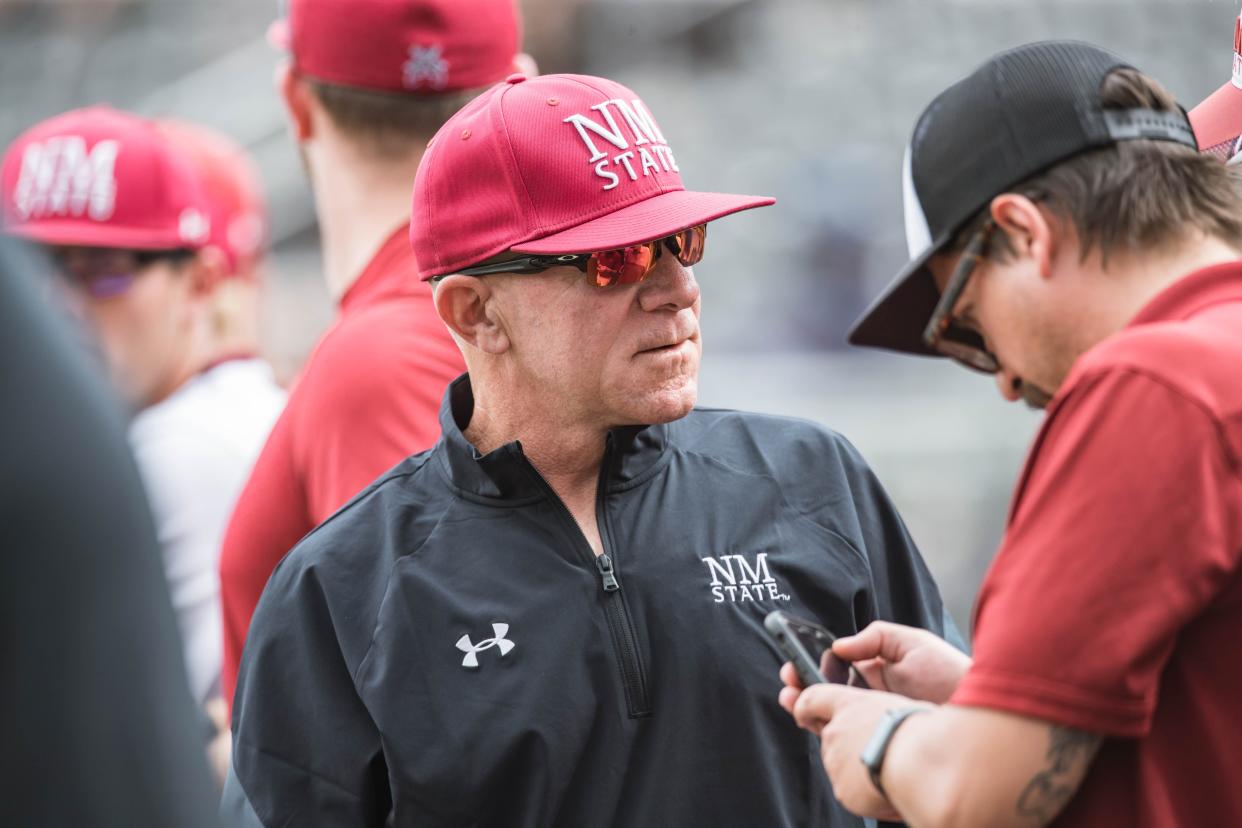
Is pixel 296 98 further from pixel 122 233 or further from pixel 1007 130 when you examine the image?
pixel 1007 130

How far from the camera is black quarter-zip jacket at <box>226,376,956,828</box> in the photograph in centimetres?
220

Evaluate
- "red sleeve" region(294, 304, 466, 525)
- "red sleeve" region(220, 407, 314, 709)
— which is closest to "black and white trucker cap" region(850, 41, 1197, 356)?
"red sleeve" region(294, 304, 466, 525)

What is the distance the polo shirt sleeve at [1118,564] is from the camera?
5.33ft

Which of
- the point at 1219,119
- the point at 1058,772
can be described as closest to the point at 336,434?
the point at 1058,772

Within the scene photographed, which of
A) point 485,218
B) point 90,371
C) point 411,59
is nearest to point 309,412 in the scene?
point 485,218

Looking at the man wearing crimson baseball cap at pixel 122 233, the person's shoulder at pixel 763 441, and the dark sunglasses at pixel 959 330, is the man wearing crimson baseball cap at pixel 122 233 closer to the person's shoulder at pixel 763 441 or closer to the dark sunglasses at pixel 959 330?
the person's shoulder at pixel 763 441

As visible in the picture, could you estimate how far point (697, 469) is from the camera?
248 centimetres

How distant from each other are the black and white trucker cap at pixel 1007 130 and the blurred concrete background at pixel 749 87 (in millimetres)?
7336

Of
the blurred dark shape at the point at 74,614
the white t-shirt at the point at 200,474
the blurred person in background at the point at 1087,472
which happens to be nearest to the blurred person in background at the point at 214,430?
the white t-shirt at the point at 200,474

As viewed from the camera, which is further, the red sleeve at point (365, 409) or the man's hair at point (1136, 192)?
the red sleeve at point (365, 409)

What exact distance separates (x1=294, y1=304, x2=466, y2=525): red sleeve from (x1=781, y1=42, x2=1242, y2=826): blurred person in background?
100cm

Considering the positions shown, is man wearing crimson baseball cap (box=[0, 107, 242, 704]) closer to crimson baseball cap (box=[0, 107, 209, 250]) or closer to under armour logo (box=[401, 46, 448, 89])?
crimson baseball cap (box=[0, 107, 209, 250])

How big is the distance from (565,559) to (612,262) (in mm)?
472

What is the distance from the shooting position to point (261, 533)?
111 inches
